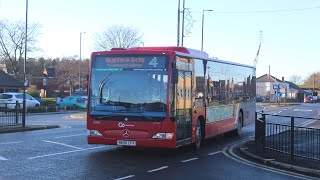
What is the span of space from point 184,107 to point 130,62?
2064mm

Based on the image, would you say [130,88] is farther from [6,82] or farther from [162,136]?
[6,82]

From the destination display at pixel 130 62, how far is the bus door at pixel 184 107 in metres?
0.82

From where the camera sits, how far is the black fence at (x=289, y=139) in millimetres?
12158

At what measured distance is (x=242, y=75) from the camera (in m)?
19.4

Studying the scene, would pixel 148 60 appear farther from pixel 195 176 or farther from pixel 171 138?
pixel 195 176

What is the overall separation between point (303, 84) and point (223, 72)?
17406 centimetres

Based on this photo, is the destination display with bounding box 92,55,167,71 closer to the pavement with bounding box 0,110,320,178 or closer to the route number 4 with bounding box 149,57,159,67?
the route number 4 with bounding box 149,57,159,67

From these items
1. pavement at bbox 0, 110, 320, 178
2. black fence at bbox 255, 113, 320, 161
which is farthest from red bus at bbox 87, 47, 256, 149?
black fence at bbox 255, 113, 320, 161

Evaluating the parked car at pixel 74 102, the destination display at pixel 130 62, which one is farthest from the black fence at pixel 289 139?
the parked car at pixel 74 102

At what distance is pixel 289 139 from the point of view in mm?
12664

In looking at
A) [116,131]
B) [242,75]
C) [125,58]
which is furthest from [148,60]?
[242,75]

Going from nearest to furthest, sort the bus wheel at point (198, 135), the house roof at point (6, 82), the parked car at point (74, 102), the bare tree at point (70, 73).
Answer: the bus wheel at point (198, 135), the parked car at point (74, 102), the house roof at point (6, 82), the bare tree at point (70, 73)

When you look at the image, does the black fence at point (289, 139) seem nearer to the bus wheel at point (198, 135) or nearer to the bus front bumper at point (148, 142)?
the bus wheel at point (198, 135)

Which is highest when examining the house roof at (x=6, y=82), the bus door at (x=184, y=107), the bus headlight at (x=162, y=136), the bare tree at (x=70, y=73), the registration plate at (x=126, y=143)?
the bare tree at (x=70, y=73)
